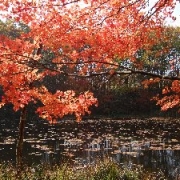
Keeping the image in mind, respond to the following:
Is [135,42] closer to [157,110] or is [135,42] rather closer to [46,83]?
[157,110]

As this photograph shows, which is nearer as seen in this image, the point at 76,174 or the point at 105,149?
the point at 76,174

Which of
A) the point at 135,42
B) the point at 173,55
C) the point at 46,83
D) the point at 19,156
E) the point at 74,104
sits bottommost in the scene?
the point at 19,156

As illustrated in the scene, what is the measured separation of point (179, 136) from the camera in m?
23.2

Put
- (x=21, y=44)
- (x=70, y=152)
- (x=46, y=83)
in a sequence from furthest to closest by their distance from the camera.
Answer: (x=46, y=83), (x=70, y=152), (x=21, y=44)

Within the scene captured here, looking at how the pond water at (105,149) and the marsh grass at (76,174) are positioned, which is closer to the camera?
the marsh grass at (76,174)

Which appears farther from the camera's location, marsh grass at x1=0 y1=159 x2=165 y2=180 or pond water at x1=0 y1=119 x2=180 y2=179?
pond water at x1=0 y1=119 x2=180 y2=179

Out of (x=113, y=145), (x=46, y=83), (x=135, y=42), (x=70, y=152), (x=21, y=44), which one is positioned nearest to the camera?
(x=135, y=42)

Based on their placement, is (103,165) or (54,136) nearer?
(103,165)

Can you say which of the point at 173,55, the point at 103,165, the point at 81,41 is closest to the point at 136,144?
the point at 103,165

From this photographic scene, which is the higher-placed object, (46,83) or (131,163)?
(46,83)

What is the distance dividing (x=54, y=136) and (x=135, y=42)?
16843 mm

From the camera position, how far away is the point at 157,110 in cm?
5072

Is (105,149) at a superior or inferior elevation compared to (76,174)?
inferior

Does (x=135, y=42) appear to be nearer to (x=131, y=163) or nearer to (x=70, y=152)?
(x=131, y=163)
